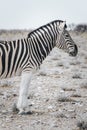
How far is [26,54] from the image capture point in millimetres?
10898

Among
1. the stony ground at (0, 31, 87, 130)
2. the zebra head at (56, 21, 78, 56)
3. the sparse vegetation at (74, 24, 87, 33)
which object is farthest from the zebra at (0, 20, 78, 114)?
the sparse vegetation at (74, 24, 87, 33)

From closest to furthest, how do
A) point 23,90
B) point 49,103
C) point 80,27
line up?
point 23,90
point 49,103
point 80,27

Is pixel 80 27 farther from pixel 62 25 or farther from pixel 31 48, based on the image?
pixel 31 48

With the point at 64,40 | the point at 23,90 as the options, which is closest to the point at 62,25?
the point at 64,40

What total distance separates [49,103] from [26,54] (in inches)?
74.4

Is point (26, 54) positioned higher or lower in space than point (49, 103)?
higher

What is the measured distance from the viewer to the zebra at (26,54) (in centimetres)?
1073

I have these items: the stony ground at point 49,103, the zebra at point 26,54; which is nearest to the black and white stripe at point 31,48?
the zebra at point 26,54

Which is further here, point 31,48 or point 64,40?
point 64,40

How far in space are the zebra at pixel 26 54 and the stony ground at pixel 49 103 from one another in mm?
557

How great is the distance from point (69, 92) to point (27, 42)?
3.54 metres

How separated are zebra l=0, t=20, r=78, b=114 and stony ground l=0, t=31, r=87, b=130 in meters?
0.56

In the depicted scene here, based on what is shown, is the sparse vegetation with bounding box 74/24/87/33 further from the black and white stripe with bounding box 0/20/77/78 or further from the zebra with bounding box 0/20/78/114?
the zebra with bounding box 0/20/78/114

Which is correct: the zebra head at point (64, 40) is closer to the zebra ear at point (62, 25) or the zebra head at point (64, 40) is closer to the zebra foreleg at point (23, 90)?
the zebra ear at point (62, 25)
